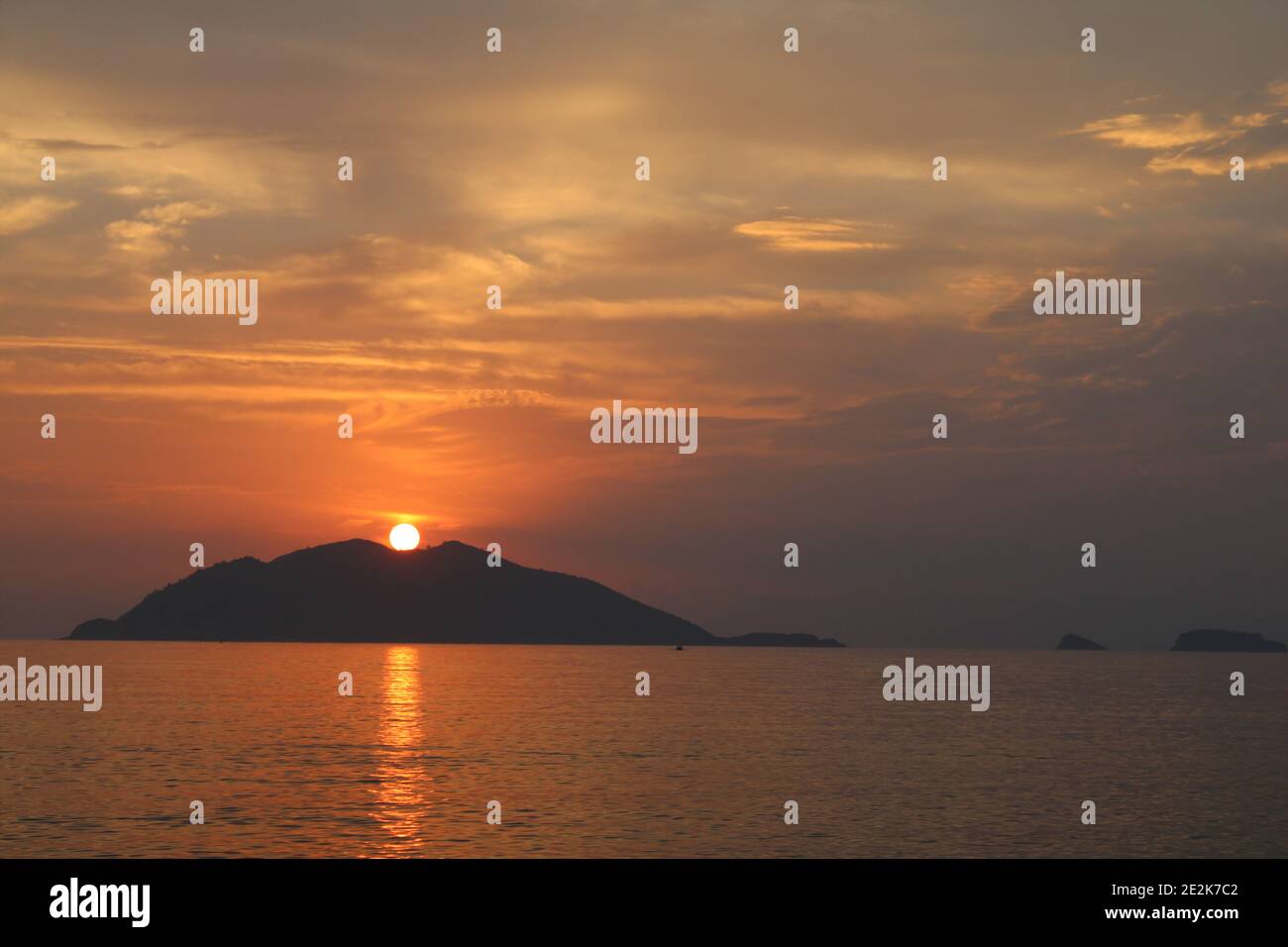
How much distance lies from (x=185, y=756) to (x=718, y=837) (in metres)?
54.0

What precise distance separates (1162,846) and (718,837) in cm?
2228

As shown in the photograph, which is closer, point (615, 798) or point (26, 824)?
point (26, 824)

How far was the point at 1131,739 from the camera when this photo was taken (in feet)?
413

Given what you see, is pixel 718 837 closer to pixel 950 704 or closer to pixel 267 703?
pixel 267 703

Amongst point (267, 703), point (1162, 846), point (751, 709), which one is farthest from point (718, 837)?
point (267, 703)
